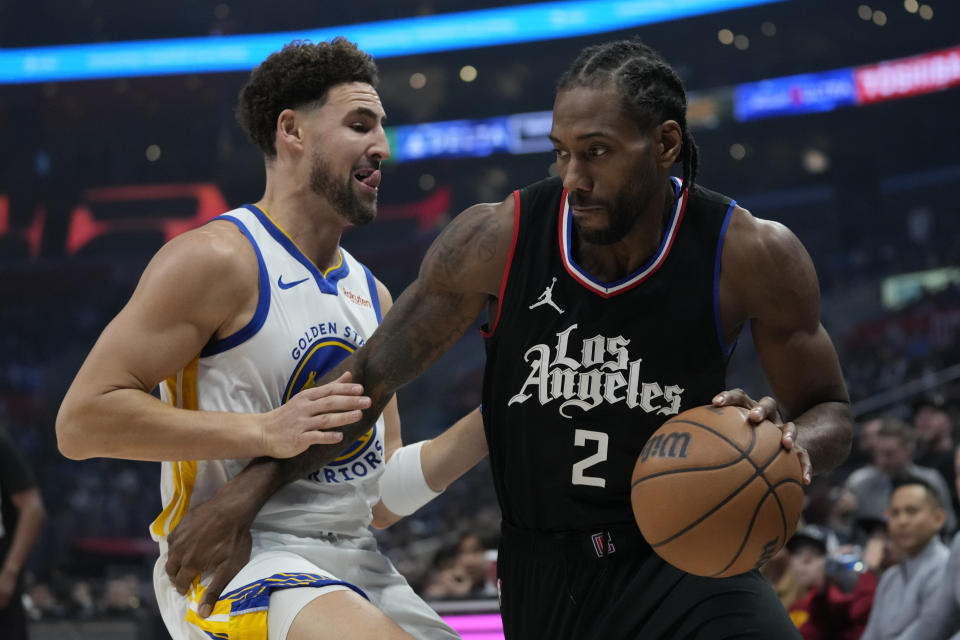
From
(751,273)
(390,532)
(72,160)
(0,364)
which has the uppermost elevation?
(72,160)

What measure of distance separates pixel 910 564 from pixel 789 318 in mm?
3196

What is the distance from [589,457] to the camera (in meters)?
2.59

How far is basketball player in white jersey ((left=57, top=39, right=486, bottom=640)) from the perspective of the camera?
8.64 ft

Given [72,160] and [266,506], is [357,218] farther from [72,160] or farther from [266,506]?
[72,160]

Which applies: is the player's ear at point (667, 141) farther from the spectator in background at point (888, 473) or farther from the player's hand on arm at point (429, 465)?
the spectator in background at point (888, 473)

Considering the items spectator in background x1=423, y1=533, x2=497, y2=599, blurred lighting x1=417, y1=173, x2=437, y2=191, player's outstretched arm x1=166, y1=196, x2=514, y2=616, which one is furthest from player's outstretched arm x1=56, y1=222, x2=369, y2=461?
blurred lighting x1=417, y1=173, x2=437, y2=191

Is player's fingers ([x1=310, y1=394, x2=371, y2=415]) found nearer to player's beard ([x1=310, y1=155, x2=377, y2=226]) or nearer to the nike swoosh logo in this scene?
the nike swoosh logo

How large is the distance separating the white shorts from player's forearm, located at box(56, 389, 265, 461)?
316 mm

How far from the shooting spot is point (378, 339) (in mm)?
2863

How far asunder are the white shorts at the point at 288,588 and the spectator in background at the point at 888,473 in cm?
404

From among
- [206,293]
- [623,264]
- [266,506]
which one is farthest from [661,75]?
[266,506]

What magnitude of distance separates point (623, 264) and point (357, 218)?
941mm

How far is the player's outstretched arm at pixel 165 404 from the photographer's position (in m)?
2.63

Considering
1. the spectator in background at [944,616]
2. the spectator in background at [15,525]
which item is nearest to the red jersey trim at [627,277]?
the spectator in background at [944,616]
